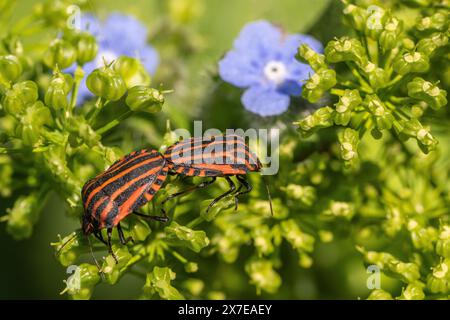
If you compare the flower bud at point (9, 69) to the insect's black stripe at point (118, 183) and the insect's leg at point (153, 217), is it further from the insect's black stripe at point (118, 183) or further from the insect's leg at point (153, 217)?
the insect's leg at point (153, 217)

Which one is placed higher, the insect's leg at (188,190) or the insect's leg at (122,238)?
the insect's leg at (188,190)

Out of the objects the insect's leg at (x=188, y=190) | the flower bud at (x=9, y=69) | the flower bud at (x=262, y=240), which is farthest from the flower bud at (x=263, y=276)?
the flower bud at (x=9, y=69)

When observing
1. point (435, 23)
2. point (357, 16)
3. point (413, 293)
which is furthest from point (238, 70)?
point (413, 293)

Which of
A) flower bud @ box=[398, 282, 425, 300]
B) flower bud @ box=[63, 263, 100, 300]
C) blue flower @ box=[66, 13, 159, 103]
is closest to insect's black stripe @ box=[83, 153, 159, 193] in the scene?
flower bud @ box=[63, 263, 100, 300]

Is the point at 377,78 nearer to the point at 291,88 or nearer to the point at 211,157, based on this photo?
the point at 291,88

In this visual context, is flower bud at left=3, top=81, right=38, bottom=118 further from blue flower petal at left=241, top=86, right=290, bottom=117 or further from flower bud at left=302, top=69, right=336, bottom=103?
flower bud at left=302, top=69, right=336, bottom=103
